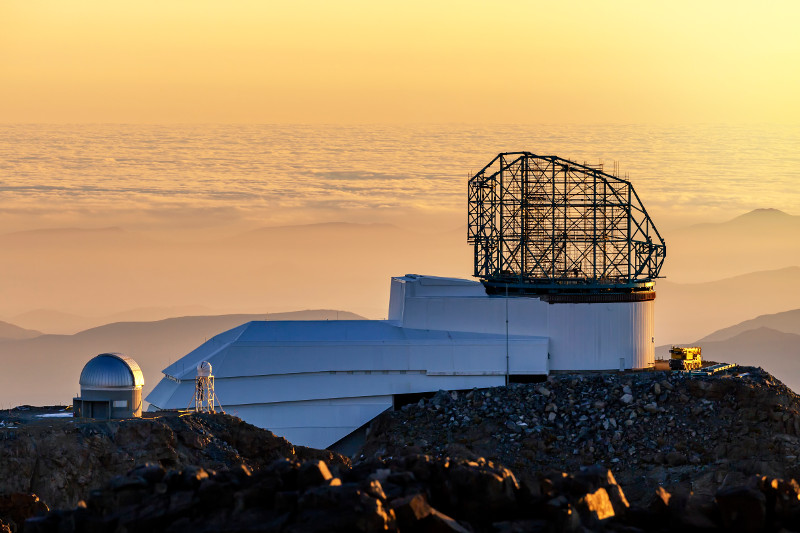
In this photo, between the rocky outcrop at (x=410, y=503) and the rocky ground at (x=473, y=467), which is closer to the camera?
the rocky outcrop at (x=410, y=503)

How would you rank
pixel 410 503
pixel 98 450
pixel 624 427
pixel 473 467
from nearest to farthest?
1. pixel 410 503
2. pixel 473 467
3. pixel 98 450
4. pixel 624 427

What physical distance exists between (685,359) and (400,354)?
651 inches

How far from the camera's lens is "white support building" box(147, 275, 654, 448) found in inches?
2628

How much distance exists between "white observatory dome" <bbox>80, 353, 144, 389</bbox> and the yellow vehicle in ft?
102

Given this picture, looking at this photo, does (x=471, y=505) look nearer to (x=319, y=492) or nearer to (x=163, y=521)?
(x=319, y=492)

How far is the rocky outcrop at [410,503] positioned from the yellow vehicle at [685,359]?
122 ft

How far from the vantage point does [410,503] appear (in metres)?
32.0

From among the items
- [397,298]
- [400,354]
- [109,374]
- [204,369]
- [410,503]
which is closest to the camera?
[410,503]

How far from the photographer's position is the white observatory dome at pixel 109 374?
2101 inches

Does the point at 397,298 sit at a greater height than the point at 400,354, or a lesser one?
greater

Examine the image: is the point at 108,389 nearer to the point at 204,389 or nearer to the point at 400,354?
the point at 204,389

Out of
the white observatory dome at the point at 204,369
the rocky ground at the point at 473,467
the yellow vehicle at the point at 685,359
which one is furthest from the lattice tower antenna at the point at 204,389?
the yellow vehicle at the point at 685,359

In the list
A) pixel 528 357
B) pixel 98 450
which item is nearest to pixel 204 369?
pixel 98 450

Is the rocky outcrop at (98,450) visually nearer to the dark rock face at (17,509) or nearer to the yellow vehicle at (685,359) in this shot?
the dark rock face at (17,509)
